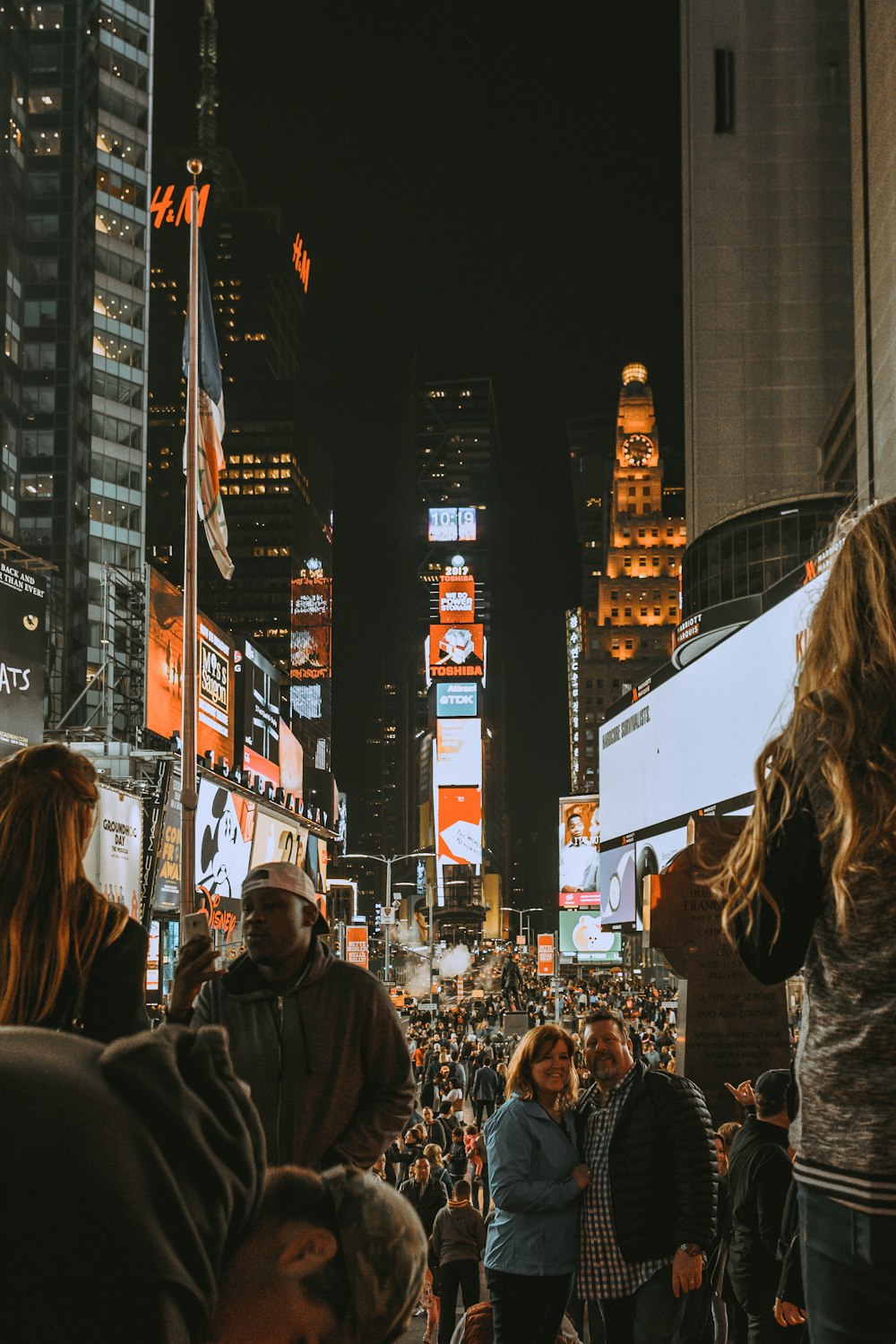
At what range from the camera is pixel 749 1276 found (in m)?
5.89

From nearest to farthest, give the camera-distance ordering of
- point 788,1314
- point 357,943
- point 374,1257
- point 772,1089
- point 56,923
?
point 374,1257
point 56,923
point 788,1314
point 772,1089
point 357,943

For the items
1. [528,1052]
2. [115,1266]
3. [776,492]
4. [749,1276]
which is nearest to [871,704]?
[115,1266]

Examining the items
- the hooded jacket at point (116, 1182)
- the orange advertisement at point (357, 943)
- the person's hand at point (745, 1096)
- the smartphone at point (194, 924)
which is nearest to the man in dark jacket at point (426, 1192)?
the person's hand at point (745, 1096)

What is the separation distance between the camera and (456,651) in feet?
493

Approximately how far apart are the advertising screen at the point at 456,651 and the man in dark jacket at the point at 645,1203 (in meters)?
139

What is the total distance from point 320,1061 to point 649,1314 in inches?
83.4

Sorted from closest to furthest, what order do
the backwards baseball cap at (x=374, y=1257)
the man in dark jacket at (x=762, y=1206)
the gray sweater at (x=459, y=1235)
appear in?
1. the backwards baseball cap at (x=374, y=1257)
2. the man in dark jacket at (x=762, y=1206)
3. the gray sweater at (x=459, y=1235)

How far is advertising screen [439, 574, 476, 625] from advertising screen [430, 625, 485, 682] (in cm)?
93

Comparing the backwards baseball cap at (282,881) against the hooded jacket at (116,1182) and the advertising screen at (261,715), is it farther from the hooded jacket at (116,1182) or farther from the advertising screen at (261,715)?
the advertising screen at (261,715)

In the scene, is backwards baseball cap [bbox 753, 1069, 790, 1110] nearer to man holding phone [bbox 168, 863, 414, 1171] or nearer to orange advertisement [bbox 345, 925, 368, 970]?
man holding phone [bbox 168, 863, 414, 1171]

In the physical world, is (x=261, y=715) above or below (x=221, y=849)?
above

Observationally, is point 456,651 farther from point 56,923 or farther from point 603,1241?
point 56,923

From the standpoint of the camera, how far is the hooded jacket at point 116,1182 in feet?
Result: 2.89

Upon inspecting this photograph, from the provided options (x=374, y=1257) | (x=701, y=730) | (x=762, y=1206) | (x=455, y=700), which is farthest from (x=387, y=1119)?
(x=455, y=700)
